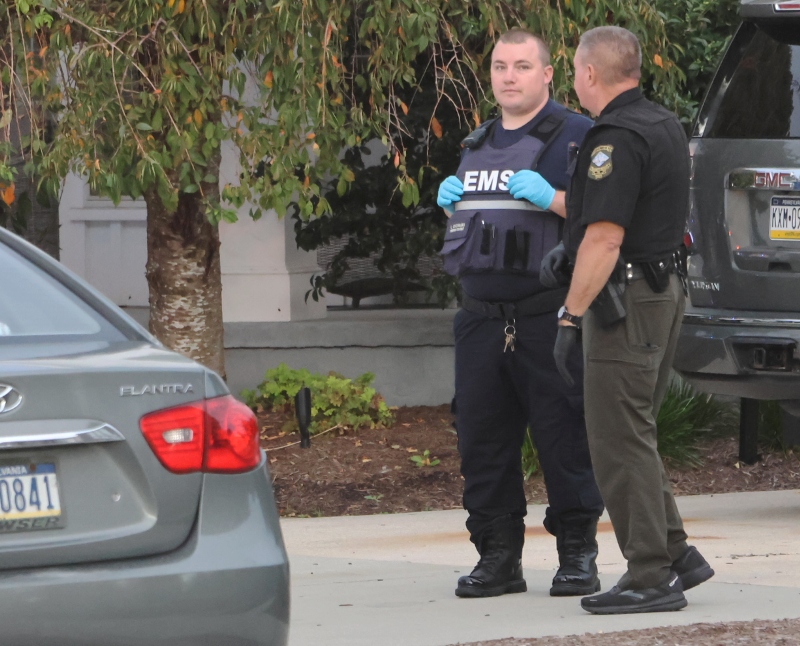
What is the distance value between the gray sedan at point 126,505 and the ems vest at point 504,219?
1808mm

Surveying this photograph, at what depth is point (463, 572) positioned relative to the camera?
5547 mm

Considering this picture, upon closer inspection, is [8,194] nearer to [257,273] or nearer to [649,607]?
[257,273]

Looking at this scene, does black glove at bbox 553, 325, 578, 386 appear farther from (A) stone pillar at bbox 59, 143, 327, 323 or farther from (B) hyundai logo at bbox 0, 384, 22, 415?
(A) stone pillar at bbox 59, 143, 327, 323

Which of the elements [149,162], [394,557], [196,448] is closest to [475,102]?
[149,162]

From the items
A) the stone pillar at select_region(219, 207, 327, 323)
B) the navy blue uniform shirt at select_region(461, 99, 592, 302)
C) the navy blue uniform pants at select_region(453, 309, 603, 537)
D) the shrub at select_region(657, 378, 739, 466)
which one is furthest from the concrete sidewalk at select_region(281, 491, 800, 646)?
the stone pillar at select_region(219, 207, 327, 323)

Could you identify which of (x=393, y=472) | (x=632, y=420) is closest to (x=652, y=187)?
(x=632, y=420)

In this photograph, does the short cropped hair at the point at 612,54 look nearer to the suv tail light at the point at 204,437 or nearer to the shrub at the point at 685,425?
the suv tail light at the point at 204,437

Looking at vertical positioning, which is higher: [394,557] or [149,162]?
[149,162]

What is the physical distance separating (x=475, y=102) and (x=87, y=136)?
2111mm

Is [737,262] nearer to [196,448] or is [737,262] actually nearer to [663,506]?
Answer: [663,506]

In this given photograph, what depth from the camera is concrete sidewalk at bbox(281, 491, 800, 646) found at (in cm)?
461

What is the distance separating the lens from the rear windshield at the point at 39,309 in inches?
127

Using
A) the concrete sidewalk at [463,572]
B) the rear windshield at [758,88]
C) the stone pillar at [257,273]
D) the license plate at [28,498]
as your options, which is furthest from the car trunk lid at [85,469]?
the stone pillar at [257,273]

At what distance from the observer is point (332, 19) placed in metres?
6.82
